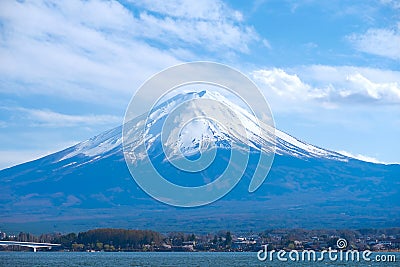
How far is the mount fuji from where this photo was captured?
105688 mm

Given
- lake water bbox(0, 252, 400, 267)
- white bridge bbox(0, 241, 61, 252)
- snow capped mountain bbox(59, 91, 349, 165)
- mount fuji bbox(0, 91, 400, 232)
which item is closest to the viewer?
lake water bbox(0, 252, 400, 267)

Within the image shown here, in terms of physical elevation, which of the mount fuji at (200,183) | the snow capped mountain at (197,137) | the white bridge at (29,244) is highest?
the snow capped mountain at (197,137)

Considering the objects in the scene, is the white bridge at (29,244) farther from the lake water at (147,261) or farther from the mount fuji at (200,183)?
the mount fuji at (200,183)

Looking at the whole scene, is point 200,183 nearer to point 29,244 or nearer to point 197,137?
point 197,137

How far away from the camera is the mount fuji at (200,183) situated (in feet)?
347

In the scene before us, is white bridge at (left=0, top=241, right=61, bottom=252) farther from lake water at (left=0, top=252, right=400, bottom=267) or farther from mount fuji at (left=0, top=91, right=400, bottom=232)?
mount fuji at (left=0, top=91, right=400, bottom=232)

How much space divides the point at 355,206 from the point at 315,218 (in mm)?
17314

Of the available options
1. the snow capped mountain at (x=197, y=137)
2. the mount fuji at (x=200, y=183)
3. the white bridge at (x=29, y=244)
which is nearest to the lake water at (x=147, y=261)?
the white bridge at (x=29, y=244)

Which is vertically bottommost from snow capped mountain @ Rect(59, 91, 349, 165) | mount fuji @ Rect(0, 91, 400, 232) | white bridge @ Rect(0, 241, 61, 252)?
white bridge @ Rect(0, 241, 61, 252)

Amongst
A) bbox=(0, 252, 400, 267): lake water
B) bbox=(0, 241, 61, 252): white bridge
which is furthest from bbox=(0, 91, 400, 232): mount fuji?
bbox=(0, 252, 400, 267): lake water

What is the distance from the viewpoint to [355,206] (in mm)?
119250

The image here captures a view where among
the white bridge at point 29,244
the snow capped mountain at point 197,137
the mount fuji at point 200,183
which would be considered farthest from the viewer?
the snow capped mountain at point 197,137

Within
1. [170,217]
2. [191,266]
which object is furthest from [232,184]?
[191,266]

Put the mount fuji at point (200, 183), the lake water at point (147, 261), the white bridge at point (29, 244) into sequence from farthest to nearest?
the mount fuji at point (200, 183) < the white bridge at point (29, 244) < the lake water at point (147, 261)
